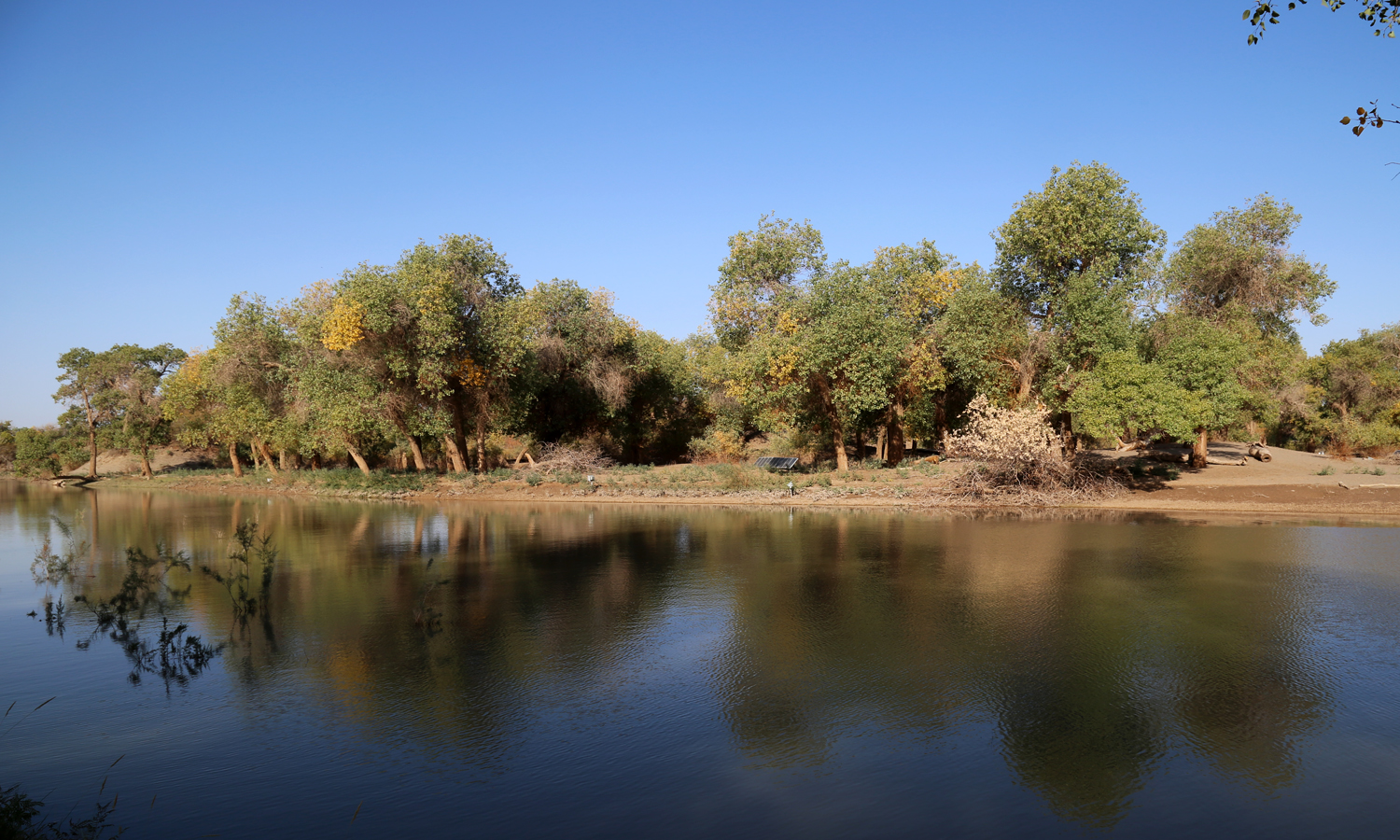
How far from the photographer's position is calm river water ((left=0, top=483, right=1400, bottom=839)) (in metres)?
6.34

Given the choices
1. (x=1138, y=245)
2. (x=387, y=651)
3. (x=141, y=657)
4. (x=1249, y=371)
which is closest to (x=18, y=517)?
(x=141, y=657)

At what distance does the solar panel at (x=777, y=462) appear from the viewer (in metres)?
38.4

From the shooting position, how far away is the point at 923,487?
95.5 ft

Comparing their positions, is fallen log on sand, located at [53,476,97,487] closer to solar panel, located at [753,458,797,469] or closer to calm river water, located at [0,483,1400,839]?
calm river water, located at [0,483,1400,839]

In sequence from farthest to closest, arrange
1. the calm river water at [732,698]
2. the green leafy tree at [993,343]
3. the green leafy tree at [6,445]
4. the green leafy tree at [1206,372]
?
the green leafy tree at [6,445]
the green leafy tree at [993,343]
the green leafy tree at [1206,372]
the calm river water at [732,698]

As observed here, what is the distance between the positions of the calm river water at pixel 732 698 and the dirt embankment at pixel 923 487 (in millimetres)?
9487

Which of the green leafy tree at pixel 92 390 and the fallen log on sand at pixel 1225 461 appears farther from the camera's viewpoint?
the green leafy tree at pixel 92 390

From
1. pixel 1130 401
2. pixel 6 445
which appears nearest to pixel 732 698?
pixel 1130 401

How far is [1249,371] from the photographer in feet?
104

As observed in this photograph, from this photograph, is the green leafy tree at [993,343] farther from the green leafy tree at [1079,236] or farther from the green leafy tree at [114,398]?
the green leafy tree at [114,398]

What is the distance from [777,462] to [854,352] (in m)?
9.52

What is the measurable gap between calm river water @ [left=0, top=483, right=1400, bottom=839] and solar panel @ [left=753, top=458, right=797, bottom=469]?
21712 millimetres

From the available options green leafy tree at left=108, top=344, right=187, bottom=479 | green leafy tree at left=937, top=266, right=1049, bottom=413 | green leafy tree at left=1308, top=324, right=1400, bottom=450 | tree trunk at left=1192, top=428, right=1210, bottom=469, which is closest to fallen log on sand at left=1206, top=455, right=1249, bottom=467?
tree trunk at left=1192, top=428, right=1210, bottom=469

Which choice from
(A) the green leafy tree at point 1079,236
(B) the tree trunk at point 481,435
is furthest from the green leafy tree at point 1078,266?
(B) the tree trunk at point 481,435
